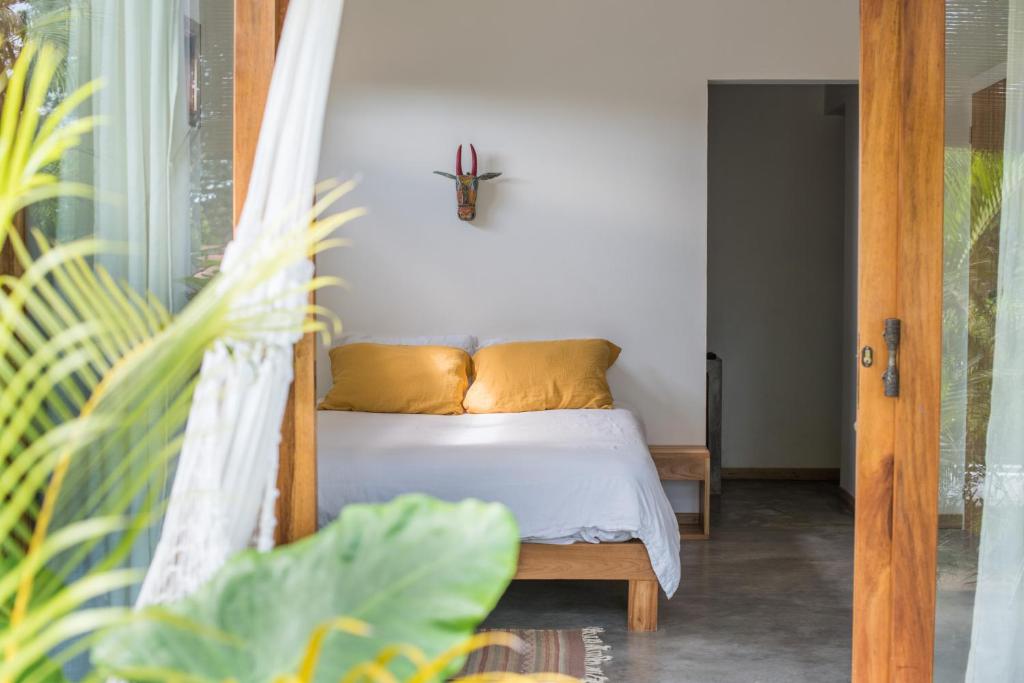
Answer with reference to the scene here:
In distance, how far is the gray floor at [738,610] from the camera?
3.40 metres

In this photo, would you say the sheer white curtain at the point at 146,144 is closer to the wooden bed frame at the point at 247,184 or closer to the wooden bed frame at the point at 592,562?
the wooden bed frame at the point at 247,184

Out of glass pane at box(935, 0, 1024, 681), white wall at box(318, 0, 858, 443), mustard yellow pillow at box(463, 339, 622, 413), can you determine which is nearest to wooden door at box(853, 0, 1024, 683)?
glass pane at box(935, 0, 1024, 681)

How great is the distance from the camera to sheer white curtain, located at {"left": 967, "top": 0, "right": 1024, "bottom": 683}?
2125 millimetres

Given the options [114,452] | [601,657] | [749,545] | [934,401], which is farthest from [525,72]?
[114,452]

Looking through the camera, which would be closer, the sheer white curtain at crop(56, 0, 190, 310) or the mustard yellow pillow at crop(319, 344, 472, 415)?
the sheer white curtain at crop(56, 0, 190, 310)

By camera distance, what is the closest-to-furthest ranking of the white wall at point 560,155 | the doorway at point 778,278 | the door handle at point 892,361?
the door handle at point 892,361 < the white wall at point 560,155 < the doorway at point 778,278

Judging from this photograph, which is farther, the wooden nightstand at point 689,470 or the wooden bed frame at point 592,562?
the wooden nightstand at point 689,470

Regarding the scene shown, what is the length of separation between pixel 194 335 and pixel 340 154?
4658mm

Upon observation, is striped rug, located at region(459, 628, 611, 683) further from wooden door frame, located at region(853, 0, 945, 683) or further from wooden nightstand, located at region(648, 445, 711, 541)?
wooden nightstand, located at region(648, 445, 711, 541)

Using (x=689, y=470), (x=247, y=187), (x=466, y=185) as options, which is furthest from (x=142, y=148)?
(x=689, y=470)

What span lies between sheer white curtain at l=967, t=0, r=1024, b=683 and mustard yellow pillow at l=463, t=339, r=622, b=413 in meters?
2.89

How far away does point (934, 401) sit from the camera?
2.21 metres

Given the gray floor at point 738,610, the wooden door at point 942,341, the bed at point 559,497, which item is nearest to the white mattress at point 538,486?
the bed at point 559,497

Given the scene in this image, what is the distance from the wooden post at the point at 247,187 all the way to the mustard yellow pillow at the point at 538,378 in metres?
3.15
